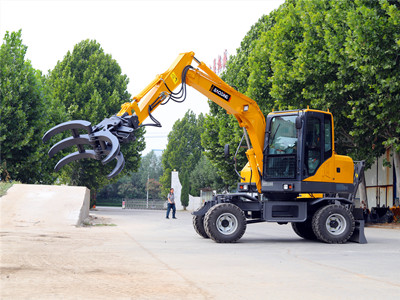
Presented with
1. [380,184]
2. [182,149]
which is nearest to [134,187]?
[182,149]

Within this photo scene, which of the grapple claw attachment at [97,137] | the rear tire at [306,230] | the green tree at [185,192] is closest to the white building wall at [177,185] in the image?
the green tree at [185,192]

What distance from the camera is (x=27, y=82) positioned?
30.2 metres

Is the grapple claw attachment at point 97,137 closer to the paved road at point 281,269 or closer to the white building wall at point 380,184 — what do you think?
the paved road at point 281,269

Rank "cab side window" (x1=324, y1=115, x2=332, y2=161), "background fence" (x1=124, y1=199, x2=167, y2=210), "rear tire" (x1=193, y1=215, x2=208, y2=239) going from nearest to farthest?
"cab side window" (x1=324, y1=115, x2=332, y2=161) → "rear tire" (x1=193, y1=215, x2=208, y2=239) → "background fence" (x1=124, y1=199, x2=167, y2=210)

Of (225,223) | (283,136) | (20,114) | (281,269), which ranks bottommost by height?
(281,269)

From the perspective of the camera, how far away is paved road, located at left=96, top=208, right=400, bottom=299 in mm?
6480

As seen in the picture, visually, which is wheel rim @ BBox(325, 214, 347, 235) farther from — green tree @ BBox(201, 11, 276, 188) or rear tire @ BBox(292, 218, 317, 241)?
green tree @ BBox(201, 11, 276, 188)

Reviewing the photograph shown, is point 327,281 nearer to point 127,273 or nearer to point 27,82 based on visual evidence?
point 127,273

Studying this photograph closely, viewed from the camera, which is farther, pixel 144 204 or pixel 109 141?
pixel 144 204

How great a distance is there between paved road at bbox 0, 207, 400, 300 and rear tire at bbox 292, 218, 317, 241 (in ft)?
8.57

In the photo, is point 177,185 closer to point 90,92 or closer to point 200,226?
point 90,92

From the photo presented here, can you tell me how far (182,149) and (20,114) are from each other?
159 ft

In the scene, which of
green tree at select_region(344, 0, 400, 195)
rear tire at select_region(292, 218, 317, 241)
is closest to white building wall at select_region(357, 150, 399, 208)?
green tree at select_region(344, 0, 400, 195)

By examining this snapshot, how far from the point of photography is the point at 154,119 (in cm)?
1352
